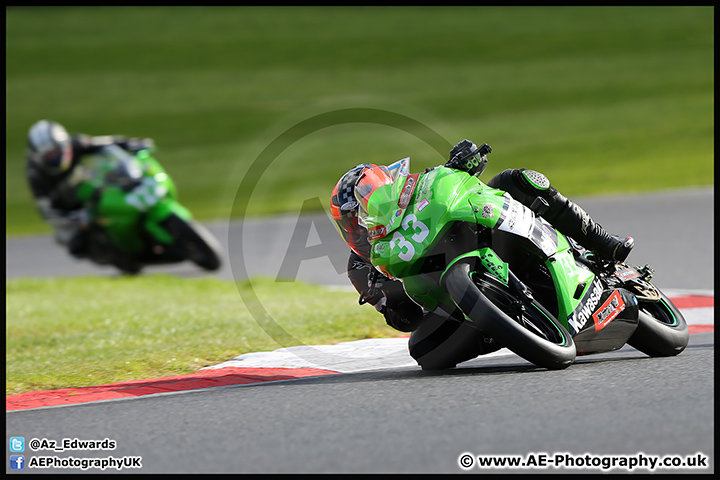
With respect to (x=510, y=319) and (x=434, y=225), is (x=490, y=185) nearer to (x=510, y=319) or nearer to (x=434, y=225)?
(x=434, y=225)

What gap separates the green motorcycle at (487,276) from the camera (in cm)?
489

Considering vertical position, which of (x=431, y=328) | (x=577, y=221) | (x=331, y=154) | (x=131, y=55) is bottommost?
(x=431, y=328)

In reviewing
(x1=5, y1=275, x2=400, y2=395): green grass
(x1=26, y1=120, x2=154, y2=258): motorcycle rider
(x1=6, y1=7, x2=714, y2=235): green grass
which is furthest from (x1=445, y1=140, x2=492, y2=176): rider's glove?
(x1=6, y1=7, x2=714, y2=235): green grass

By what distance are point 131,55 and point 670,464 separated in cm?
4116

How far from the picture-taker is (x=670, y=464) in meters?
3.48

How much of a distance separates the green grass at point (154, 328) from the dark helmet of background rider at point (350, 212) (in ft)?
5.46

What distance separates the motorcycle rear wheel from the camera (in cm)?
470

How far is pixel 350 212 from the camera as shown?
536 centimetres

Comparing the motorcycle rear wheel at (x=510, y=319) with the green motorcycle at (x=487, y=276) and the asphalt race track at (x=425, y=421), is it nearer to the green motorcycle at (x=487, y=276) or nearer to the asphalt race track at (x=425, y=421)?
the green motorcycle at (x=487, y=276)

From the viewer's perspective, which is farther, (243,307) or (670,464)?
(243,307)

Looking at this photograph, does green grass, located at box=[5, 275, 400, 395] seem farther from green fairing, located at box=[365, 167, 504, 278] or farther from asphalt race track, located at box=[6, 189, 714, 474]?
green fairing, located at box=[365, 167, 504, 278]
